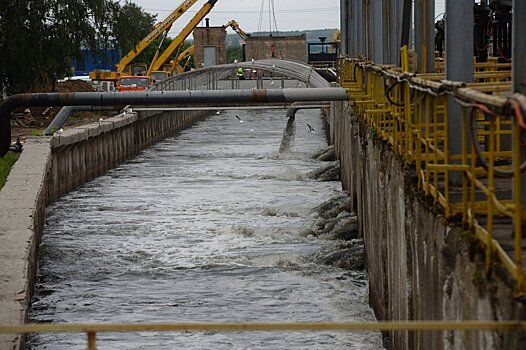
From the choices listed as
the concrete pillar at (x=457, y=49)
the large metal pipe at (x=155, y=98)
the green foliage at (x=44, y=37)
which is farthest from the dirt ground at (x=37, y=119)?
the concrete pillar at (x=457, y=49)

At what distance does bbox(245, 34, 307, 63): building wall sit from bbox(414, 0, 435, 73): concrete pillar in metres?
89.0

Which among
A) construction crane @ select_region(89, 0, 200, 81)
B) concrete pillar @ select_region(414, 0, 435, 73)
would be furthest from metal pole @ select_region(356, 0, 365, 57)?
construction crane @ select_region(89, 0, 200, 81)

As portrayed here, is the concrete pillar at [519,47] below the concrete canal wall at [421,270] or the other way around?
the other way around

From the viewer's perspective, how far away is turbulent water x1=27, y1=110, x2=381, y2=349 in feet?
54.1

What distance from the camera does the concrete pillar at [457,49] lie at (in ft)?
32.6

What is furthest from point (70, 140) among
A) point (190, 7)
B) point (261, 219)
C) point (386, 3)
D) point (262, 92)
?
point (190, 7)

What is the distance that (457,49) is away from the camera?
32.8 feet

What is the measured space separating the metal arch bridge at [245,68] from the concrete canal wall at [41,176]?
1902mm

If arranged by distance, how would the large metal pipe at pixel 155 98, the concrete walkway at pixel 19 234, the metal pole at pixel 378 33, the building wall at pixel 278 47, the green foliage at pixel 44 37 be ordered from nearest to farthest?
the concrete walkway at pixel 19 234 < the metal pole at pixel 378 33 < the large metal pipe at pixel 155 98 < the green foliage at pixel 44 37 < the building wall at pixel 278 47

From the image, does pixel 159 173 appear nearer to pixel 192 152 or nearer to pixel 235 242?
pixel 192 152

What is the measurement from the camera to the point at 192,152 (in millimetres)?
53125

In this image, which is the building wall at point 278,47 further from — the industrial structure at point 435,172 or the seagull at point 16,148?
the industrial structure at point 435,172

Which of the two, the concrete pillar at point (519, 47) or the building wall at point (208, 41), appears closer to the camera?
the concrete pillar at point (519, 47)

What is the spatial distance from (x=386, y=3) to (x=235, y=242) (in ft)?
22.5
